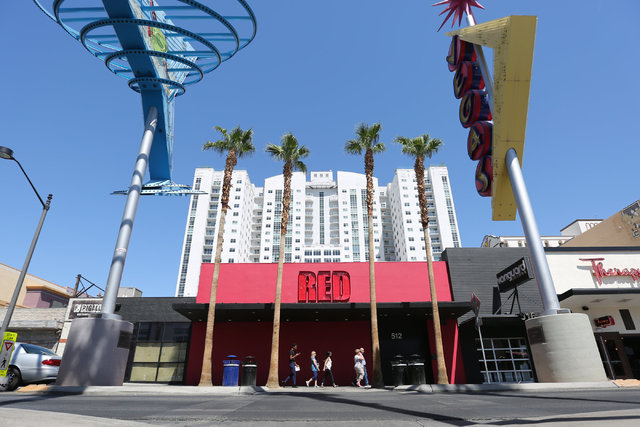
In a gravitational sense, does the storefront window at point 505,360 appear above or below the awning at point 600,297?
below

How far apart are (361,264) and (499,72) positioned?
1255 centimetres

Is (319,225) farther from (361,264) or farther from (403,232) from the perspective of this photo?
(361,264)

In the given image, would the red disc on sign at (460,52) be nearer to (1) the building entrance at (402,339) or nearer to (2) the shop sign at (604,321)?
(1) the building entrance at (402,339)

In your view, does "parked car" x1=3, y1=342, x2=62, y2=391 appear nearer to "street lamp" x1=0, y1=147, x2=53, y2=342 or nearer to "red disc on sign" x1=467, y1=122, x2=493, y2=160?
"street lamp" x1=0, y1=147, x2=53, y2=342

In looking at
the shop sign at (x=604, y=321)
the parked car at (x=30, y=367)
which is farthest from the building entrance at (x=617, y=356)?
the parked car at (x=30, y=367)

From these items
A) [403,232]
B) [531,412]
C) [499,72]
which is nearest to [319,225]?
[403,232]

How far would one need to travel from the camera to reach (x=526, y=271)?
1709 centimetres

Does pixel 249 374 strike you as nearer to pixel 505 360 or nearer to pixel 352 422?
pixel 352 422

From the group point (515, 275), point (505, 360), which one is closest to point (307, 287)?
point (515, 275)

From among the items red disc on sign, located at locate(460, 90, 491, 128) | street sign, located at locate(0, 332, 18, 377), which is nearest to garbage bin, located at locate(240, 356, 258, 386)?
street sign, located at locate(0, 332, 18, 377)

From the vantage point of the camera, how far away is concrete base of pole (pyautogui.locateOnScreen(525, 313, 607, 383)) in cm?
939

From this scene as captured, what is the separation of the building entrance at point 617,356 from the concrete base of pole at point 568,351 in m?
13.7

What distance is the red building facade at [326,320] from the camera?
18859mm

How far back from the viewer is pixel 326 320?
1958cm
